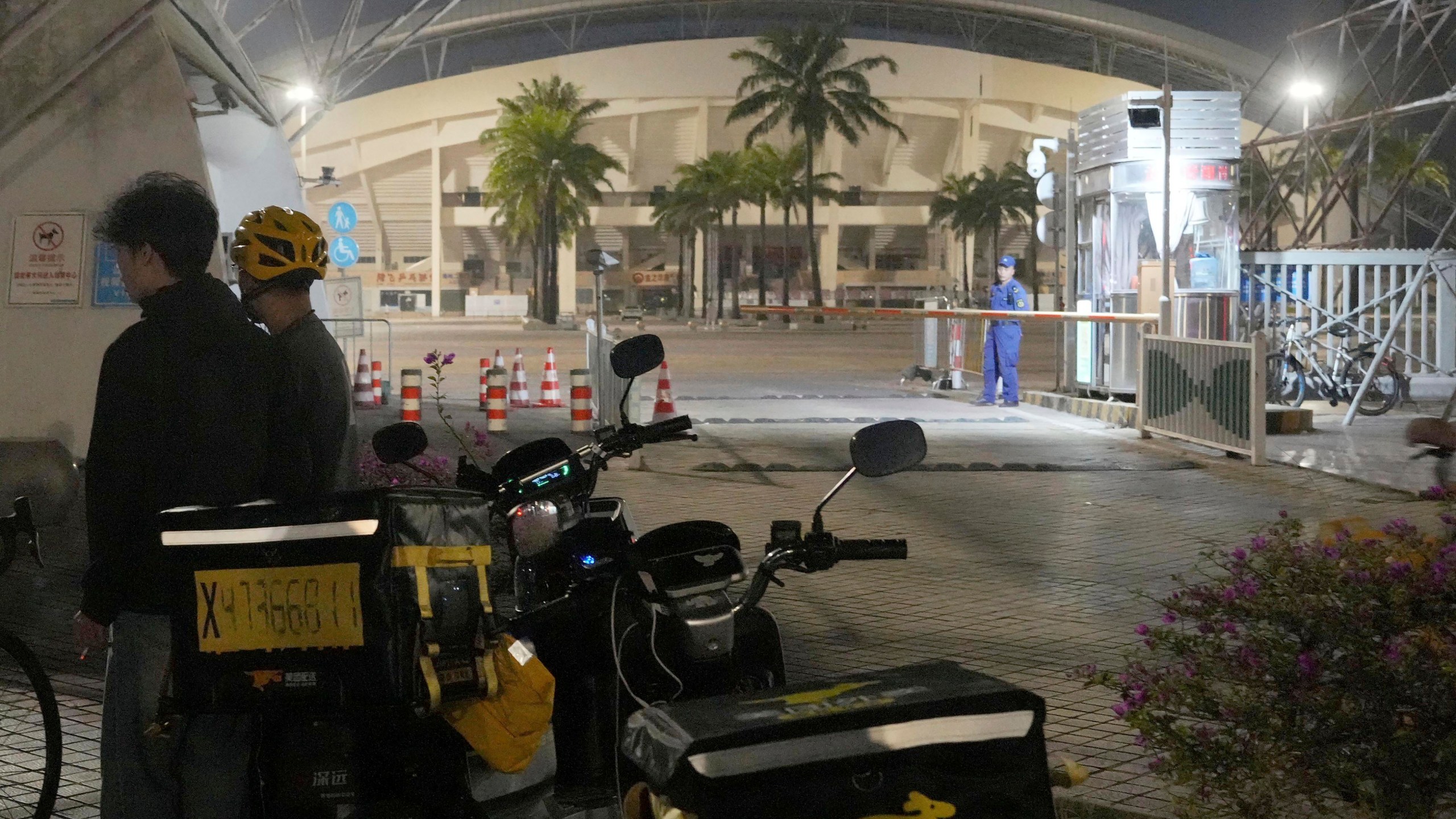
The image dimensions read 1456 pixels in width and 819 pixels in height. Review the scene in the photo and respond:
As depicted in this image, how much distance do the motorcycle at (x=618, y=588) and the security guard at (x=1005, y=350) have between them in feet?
51.5

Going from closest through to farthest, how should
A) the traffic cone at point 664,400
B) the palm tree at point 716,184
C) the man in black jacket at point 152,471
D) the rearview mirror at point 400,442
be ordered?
the man in black jacket at point 152,471 < the rearview mirror at point 400,442 < the traffic cone at point 664,400 < the palm tree at point 716,184

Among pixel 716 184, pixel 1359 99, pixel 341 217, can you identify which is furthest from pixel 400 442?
pixel 716 184

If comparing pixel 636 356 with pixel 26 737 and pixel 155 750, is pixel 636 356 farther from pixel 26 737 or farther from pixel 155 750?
pixel 26 737

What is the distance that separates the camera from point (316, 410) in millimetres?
3447

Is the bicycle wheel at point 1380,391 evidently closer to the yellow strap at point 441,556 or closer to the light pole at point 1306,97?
the light pole at point 1306,97

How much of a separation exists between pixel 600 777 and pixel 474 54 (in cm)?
9332

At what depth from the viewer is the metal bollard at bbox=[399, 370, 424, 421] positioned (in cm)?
1717

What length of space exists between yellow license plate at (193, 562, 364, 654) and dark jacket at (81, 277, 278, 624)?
431 millimetres

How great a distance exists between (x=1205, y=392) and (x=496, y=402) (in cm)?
730

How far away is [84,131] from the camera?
37.9 ft

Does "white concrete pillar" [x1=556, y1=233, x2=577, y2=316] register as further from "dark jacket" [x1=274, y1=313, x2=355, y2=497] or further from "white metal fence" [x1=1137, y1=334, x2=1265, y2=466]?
"dark jacket" [x1=274, y1=313, x2=355, y2=497]

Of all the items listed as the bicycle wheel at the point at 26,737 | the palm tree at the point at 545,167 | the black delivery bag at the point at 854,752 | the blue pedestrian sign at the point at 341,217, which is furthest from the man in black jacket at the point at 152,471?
the palm tree at the point at 545,167

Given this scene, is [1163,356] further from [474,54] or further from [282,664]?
[474,54]

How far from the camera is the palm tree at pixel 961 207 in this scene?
88.4 meters
